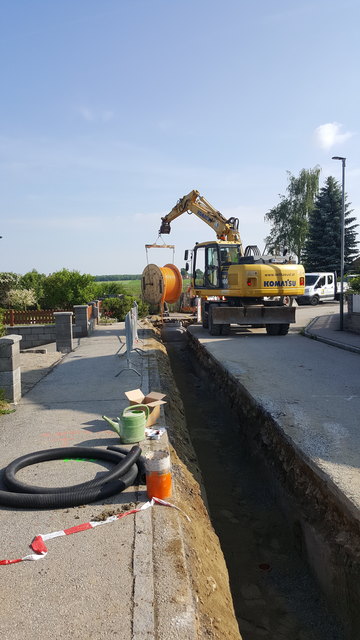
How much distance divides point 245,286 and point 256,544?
1083 cm

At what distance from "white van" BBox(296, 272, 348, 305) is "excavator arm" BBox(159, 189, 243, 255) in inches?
449

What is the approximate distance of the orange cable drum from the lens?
2061cm

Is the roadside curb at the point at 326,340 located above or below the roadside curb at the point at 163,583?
above

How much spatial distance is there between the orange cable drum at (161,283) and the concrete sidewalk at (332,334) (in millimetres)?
6415

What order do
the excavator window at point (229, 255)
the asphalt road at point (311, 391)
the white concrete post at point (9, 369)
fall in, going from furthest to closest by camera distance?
the excavator window at point (229, 255)
the white concrete post at point (9, 369)
the asphalt road at point (311, 391)

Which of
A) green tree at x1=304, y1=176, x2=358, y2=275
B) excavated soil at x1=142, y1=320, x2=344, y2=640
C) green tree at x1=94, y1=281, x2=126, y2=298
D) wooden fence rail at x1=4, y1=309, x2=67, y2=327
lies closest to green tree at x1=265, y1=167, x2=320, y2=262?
→ green tree at x1=304, y1=176, x2=358, y2=275

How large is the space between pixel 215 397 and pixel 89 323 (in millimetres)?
7267

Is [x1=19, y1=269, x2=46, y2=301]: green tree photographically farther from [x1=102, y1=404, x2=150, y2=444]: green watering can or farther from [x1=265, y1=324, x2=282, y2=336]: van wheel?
[x1=102, y1=404, x2=150, y2=444]: green watering can

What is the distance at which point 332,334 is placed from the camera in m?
15.2

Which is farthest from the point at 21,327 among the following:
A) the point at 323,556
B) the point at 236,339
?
the point at 323,556

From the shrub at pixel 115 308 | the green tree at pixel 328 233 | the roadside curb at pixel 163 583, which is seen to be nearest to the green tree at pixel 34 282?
the shrub at pixel 115 308

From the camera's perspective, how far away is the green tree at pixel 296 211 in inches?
1884

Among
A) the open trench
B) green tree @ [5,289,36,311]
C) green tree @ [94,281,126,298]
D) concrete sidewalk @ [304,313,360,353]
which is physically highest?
green tree @ [94,281,126,298]

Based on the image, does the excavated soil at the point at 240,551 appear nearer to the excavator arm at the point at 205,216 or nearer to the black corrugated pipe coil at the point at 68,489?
the black corrugated pipe coil at the point at 68,489
